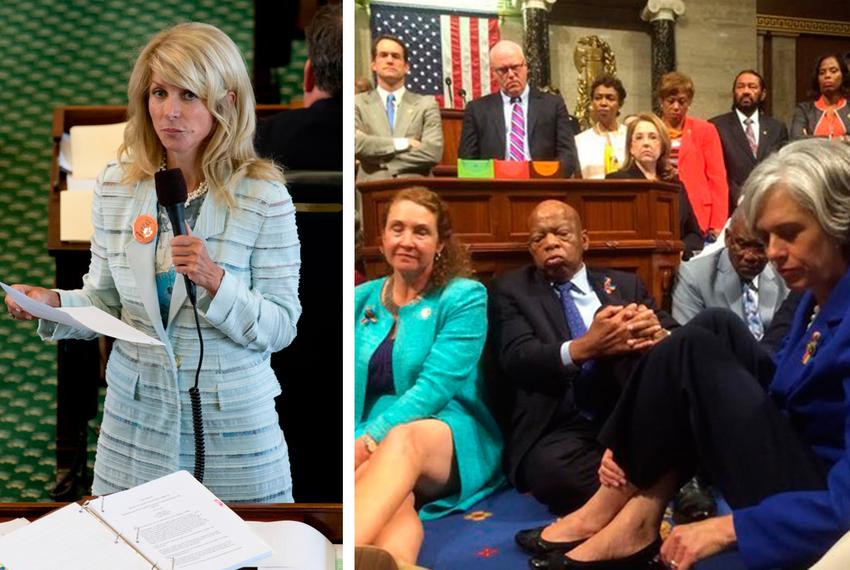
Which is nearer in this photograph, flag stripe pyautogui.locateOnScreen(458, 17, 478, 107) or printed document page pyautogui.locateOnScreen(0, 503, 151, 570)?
printed document page pyautogui.locateOnScreen(0, 503, 151, 570)

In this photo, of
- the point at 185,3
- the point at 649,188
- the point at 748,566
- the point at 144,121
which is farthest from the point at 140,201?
the point at 748,566

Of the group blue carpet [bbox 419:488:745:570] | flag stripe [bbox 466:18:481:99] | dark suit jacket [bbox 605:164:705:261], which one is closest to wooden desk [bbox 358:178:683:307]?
dark suit jacket [bbox 605:164:705:261]

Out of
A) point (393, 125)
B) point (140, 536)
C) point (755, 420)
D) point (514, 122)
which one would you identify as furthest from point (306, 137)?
point (755, 420)

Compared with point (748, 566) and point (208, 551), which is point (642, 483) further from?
point (208, 551)

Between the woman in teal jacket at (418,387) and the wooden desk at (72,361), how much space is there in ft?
2.12

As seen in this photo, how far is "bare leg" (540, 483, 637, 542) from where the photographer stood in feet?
7.94

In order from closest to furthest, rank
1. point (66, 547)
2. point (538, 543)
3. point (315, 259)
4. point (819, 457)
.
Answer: point (66, 547), point (819, 457), point (538, 543), point (315, 259)

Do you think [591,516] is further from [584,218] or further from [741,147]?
[741,147]

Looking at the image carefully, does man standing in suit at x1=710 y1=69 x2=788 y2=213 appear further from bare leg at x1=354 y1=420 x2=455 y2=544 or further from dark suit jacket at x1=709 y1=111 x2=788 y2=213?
bare leg at x1=354 y1=420 x2=455 y2=544

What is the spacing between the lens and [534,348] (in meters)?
2.46

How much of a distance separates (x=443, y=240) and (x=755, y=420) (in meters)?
0.84

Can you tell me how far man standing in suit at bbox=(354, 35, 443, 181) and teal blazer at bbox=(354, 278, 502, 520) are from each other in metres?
0.28

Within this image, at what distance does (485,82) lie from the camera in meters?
2.50

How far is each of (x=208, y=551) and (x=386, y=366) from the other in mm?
619
